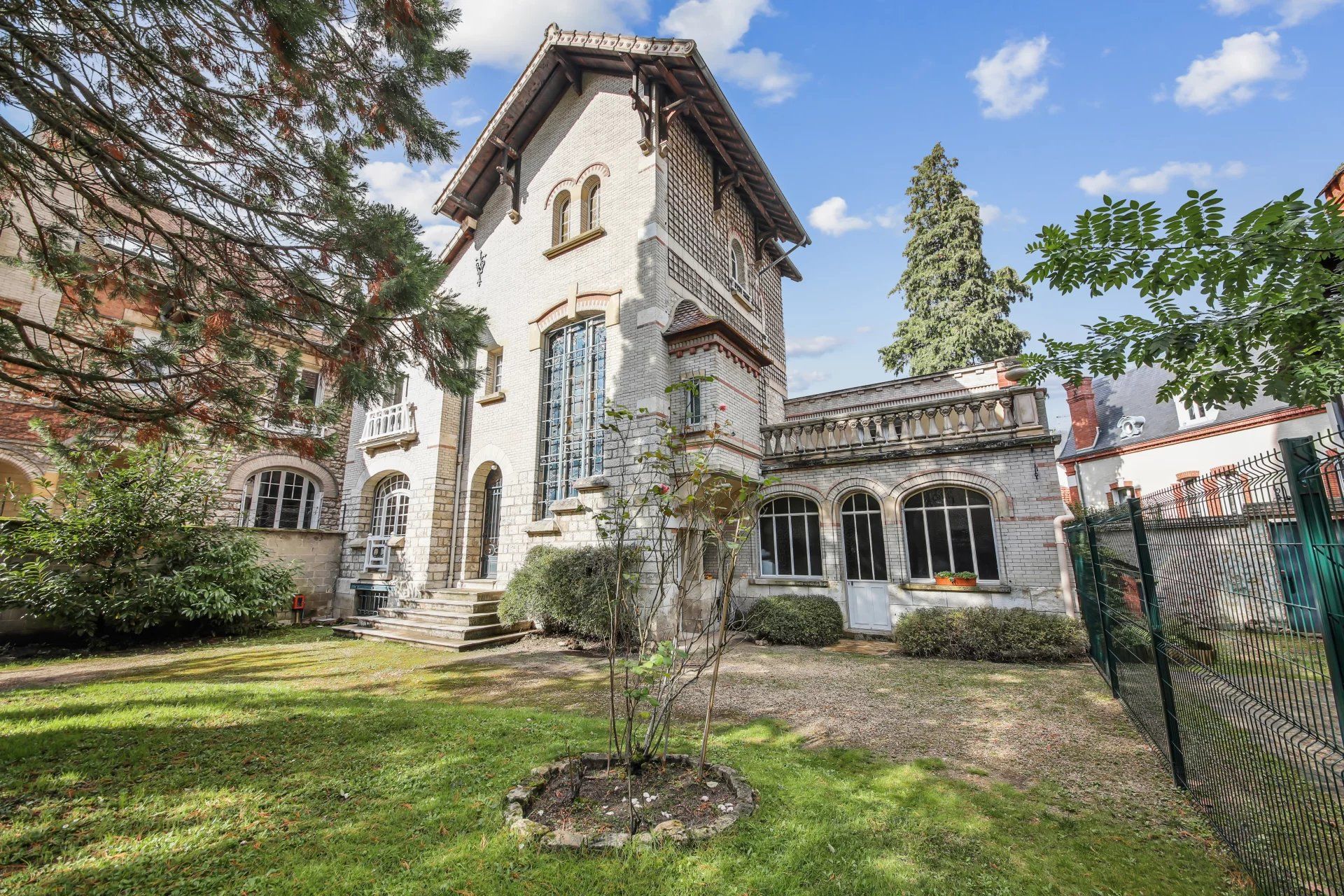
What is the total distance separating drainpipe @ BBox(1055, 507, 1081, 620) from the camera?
7.98 metres

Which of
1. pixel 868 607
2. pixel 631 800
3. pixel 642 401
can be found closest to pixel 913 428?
pixel 868 607

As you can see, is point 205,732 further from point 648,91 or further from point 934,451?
point 648,91

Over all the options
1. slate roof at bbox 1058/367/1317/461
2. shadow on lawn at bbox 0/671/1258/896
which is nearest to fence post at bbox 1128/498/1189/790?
shadow on lawn at bbox 0/671/1258/896

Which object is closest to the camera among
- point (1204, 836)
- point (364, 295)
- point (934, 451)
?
point (1204, 836)

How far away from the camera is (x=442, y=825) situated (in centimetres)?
301

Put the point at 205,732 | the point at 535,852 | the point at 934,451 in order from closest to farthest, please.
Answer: the point at 535,852 → the point at 205,732 → the point at 934,451

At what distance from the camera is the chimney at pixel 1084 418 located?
67.9 ft

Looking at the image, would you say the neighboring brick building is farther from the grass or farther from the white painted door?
the grass

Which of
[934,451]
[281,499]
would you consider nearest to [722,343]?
[934,451]

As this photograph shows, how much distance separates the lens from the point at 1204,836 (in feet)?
9.69

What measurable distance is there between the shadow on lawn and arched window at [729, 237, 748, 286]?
1131cm

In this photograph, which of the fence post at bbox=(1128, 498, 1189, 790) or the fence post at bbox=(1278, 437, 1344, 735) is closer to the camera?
the fence post at bbox=(1278, 437, 1344, 735)

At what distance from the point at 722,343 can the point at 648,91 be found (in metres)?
5.67

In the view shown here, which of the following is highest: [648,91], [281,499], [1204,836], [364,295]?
[648,91]
